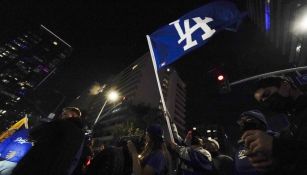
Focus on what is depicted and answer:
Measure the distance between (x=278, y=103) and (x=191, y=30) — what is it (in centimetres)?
566

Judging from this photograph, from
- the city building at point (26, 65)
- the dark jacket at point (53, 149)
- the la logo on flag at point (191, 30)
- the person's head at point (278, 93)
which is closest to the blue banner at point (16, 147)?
the dark jacket at point (53, 149)

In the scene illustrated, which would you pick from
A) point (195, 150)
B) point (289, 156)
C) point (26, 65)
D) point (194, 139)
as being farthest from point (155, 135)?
point (26, 65)

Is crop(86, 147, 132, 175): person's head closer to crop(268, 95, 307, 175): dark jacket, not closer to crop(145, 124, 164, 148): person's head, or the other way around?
crop(145, 124, 164, 148): person's head

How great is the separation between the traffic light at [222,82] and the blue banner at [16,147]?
27.5ft

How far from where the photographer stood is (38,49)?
103m

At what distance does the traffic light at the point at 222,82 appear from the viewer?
10570mm

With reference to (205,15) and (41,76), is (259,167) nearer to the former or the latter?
(205,15)

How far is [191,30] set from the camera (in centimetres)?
747

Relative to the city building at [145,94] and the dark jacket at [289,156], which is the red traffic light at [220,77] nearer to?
the dark jacket at [289,156]

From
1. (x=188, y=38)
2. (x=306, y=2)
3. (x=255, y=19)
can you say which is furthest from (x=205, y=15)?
(x=255, y=19)

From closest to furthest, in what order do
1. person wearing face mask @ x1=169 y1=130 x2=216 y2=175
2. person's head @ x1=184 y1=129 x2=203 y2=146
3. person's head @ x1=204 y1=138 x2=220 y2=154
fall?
person wearing face mask @ x1=169 y1=130 x2=216 y2=175 < person's head @ x1=184 y1=129 x2=203 y2=146 < person's head @ x1=204 y1=138 x2=220 y2=154

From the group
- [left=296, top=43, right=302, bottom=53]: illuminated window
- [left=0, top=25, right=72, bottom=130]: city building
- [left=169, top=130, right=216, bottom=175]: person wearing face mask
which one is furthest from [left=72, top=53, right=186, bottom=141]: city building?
[left=169, top=130, right=216, bottom=175]: person wearing face mask

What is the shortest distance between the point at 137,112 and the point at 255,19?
153 feet

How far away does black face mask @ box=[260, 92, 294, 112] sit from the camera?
2.19 metres
